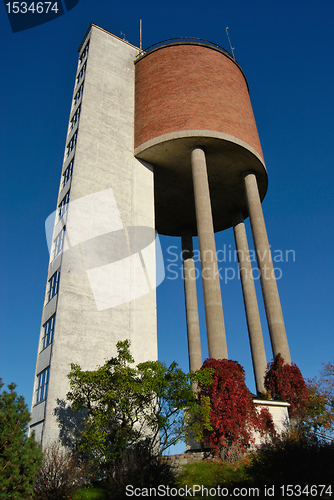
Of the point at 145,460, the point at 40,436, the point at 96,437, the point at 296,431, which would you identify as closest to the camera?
the point at 145,460

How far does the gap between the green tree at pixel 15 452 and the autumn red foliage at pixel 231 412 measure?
9147 mm

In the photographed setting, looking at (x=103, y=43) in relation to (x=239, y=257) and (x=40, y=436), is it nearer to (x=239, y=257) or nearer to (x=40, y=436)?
(x=239, y=257)

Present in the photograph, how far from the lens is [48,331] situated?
20.8m

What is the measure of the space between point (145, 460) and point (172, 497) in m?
1.41

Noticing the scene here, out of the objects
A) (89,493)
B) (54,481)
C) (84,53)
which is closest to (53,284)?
(89,493)

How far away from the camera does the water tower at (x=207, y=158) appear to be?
24.1 m

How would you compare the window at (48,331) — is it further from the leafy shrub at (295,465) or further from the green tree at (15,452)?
the leafy shrub at (295,465)

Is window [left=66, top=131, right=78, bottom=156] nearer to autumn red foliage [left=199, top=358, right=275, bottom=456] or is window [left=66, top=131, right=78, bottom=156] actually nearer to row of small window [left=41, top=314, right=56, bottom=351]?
row of small window [left=41, top=314, right=56, bottom=351]

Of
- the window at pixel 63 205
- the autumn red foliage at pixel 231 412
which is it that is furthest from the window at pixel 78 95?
the autumn red foliage at pixel 231 412

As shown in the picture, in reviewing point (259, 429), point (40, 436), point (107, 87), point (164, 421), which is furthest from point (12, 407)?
point (107, 87)

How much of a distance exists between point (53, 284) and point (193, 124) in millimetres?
14586

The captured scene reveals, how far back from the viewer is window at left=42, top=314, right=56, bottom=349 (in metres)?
20.0

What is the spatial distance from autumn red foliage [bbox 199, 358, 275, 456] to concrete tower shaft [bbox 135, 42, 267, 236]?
1534 cm

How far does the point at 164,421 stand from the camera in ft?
47.8
